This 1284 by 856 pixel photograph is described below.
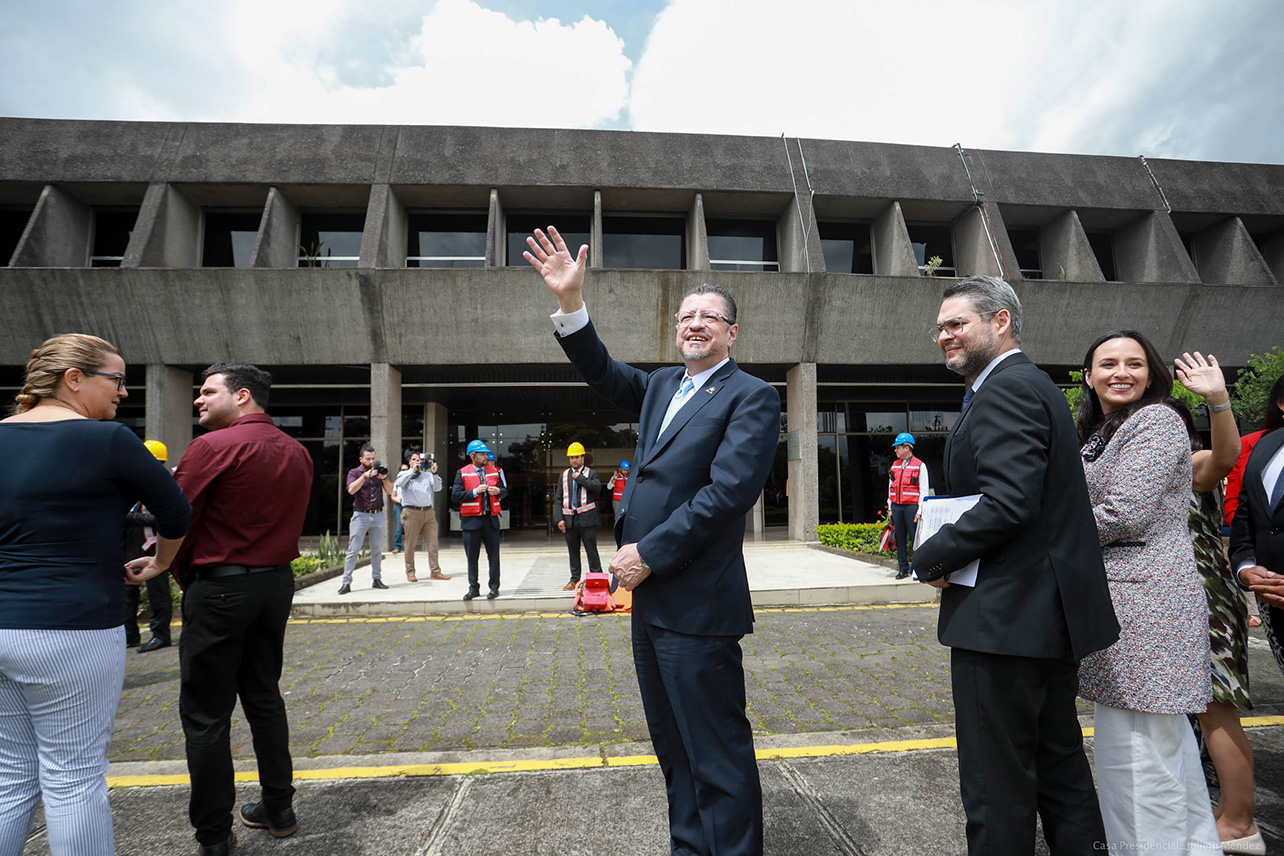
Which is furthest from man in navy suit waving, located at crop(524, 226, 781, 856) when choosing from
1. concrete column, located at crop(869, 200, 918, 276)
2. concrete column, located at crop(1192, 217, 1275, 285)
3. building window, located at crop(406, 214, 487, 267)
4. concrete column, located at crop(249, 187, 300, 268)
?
concrete column, located at crop(1192, 217, 1275, 285)

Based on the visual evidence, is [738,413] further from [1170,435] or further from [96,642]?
[96,642]

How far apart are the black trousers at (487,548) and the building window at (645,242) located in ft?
33.4

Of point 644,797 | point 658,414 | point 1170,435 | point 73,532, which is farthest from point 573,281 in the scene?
point 644,797

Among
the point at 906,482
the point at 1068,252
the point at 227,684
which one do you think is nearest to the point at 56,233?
the point at 227,684

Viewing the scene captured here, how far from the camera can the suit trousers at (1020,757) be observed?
182 centimetres

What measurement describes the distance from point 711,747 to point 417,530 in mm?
8855

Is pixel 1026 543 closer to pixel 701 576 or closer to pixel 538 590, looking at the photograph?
pixel 701 576

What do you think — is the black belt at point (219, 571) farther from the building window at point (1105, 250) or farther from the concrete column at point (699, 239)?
the building window at point (1105, 250)

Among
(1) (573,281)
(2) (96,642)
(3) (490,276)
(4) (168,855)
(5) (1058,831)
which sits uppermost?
(3) (490,276)

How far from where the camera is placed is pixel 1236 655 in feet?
8.82

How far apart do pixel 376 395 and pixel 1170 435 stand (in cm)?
1445

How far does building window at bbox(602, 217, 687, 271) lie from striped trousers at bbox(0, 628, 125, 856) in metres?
15.7

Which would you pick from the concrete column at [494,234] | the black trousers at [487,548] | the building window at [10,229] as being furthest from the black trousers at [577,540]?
the building window at [10,229]

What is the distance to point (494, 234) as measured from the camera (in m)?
14.3
